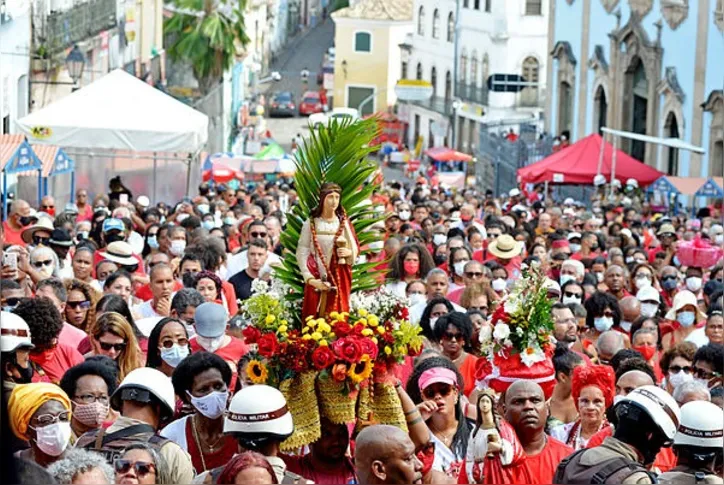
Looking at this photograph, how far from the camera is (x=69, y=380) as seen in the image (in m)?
9.14

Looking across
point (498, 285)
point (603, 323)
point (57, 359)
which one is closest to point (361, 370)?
point (57, 359)

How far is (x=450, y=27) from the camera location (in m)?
79.6

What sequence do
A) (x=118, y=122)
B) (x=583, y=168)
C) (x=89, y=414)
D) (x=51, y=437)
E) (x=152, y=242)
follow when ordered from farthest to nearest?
(x=583, y=168) → (x=118, y=122) → (x=152, y=242) → (x=89, y=414) → (x=51, y=437)

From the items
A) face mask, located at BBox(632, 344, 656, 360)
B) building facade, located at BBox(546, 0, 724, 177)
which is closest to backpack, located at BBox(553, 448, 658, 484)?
face mask, located at BBox(632, 344, 656, 360)

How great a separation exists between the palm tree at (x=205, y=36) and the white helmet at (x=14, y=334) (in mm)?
53892

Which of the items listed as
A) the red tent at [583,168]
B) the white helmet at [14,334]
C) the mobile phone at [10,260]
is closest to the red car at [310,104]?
the red tent at [583,168]

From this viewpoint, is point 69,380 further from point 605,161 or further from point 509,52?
point 509,52

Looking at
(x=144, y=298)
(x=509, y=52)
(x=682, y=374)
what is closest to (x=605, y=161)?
(x=144, y=298)

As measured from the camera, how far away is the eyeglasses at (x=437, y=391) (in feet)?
31.6

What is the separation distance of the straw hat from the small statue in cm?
863

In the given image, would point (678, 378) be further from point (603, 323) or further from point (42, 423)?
point (42, 423)

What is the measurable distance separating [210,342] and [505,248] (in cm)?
728

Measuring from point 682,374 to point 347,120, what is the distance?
3044 millimetres

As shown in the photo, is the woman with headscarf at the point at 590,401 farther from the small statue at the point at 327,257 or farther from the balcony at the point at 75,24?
the balcony at the point at 75,24
